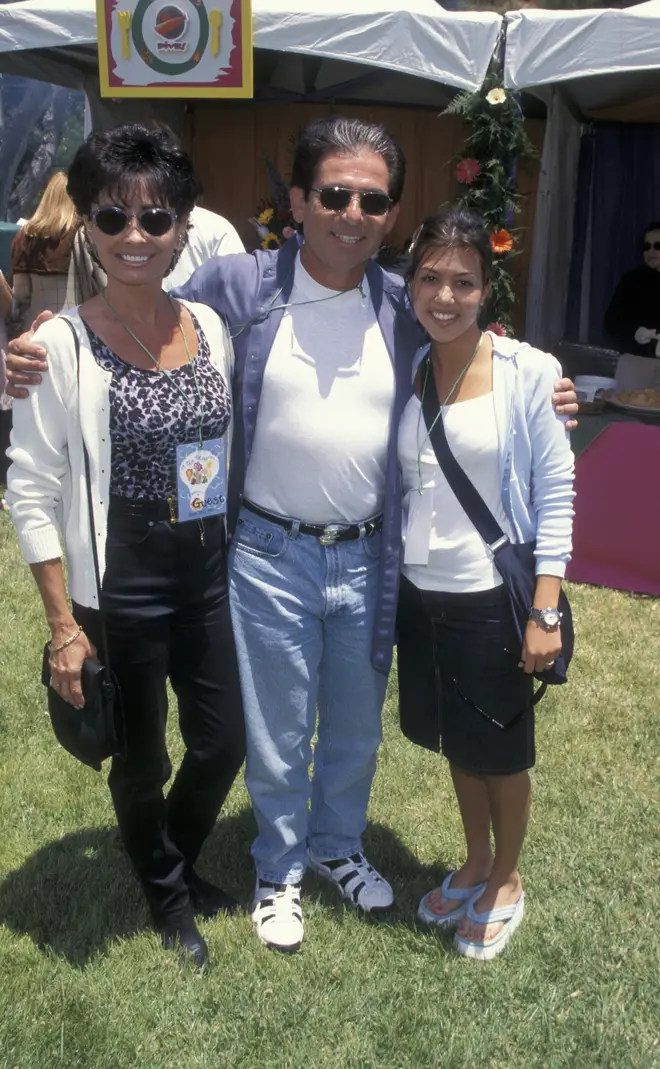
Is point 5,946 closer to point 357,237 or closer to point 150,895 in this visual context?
point 150,895

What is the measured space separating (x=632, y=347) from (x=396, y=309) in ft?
17.5

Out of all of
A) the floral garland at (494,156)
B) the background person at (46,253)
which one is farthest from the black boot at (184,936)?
the floral garland at (494,156)

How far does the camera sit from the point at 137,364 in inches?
79.0

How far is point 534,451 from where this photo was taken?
212 centimetres

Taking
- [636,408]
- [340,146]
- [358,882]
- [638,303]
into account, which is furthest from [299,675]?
[638,303]

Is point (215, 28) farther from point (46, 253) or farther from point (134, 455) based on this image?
point (134, 455)

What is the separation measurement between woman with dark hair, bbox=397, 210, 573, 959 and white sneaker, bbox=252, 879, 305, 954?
58cm

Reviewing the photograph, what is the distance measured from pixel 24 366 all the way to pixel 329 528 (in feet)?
2.35

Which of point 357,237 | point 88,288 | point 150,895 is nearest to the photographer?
point 357,237

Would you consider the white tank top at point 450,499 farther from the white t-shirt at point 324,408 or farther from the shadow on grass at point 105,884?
the shadow on grass at point 105,884

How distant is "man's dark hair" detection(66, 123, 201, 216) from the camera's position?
193 centimetres

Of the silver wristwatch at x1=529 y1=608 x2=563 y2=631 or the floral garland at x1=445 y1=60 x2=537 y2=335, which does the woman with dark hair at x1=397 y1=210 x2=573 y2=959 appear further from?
the floral garland at x1=445 y1=60 x2=537 y2=335

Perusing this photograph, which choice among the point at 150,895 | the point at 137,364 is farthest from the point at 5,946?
the point at 137,364

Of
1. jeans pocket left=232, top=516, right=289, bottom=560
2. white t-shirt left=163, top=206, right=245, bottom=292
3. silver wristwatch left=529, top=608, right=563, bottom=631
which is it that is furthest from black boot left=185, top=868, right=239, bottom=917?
white t-shirt left=163, top=206, right=245, bottom=292
